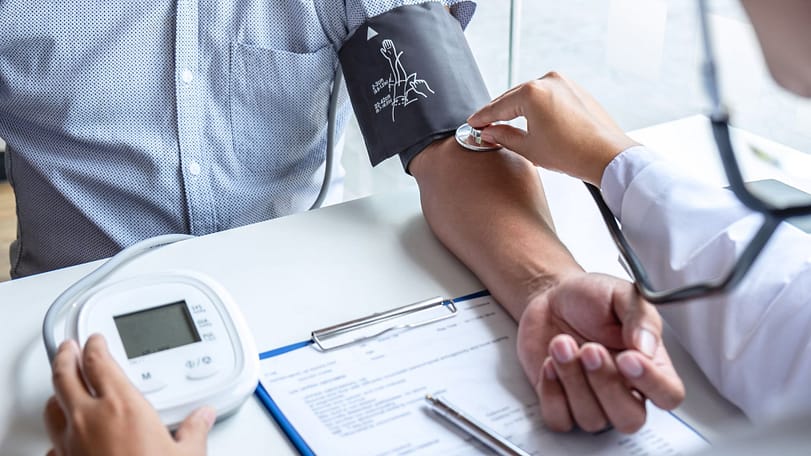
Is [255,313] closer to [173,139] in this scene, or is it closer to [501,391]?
[501,391]

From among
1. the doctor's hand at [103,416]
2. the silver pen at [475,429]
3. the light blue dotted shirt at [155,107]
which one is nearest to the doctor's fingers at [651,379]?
the silver pen at [475,429]

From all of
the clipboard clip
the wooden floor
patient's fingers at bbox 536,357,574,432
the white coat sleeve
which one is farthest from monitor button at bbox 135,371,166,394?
the wooden floor

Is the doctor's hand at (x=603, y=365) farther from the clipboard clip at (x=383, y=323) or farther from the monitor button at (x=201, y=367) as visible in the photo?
the monitor button at (x=201, y=367)

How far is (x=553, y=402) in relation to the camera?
0.68 metres

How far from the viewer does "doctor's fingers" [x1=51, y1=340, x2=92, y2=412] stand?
622 mm

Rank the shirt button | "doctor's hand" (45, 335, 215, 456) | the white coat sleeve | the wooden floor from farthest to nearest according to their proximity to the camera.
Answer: the wooden floor → the shirt button → the white coat sleeve → "doctor's hand" (45, 335, 215, 456)

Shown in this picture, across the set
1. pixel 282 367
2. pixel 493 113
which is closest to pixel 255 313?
pixel 282 367

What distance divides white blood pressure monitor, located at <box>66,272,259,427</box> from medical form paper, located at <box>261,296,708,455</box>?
5cm

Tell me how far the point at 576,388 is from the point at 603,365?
0.03 metres

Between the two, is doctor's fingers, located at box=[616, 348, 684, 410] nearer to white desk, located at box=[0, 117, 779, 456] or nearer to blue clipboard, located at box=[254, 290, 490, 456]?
white desk, located at box=[0, 117, 779, 456]

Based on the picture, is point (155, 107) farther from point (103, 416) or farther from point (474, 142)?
point (103, 416)

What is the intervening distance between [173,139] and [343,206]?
29 centimetres

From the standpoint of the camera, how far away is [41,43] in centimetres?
110

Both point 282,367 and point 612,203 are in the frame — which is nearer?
point 282,367
